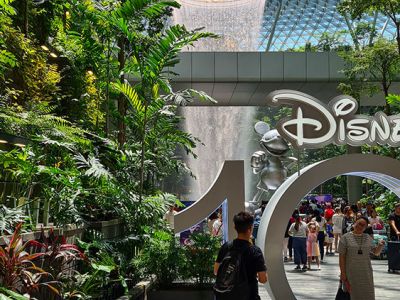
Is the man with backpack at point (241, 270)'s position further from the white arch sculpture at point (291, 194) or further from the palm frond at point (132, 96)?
the palm frond at point (132, 96)

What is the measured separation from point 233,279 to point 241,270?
100 mm

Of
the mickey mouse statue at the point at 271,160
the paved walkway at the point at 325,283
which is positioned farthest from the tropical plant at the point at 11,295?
the mickey mouse statue at the point at 271,160

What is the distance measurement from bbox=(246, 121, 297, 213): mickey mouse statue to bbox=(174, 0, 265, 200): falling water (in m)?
Result: 18.2

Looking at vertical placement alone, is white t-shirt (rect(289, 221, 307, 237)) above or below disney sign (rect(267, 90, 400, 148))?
below

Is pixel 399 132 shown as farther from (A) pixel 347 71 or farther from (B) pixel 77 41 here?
(A) pixel 347 71

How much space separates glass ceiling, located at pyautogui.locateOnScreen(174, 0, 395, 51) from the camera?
3859 centimetres

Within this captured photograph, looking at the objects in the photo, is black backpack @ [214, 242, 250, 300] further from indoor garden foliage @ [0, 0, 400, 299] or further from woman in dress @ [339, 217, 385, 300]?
woman in dress @ [339, 217, 385, 300]

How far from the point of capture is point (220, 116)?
40469 mm

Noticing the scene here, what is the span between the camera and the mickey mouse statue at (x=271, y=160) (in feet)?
55.7

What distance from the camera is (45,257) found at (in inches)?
236

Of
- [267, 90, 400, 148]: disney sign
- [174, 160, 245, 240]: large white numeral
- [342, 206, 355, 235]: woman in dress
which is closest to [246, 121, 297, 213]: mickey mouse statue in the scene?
[342, 206, 355, 235]: woman in dress

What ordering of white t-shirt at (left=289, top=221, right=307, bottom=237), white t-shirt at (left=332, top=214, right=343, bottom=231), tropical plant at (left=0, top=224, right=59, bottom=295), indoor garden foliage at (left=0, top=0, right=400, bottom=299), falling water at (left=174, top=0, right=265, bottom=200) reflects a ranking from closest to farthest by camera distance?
tropical plant at (left=0, top=224, right=59, bottom=295) < indoor garden foliage at (left=0, top=0, right=400, bottom=299) < white t-shirt at (left=289, top=221, right=307, bottom=237) < white t-shirt at (left=332, top=214, right=343, bottom=231) < falling water at (left=174, top=0, right=265, bottom=200)

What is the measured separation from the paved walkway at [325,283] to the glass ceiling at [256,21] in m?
14.0

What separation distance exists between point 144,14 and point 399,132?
15.4 ft
